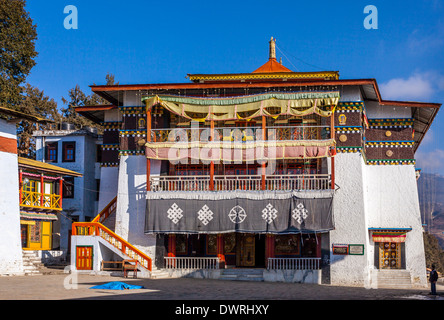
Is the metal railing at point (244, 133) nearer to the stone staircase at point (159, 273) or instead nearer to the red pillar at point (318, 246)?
the red pillar at point (318, 246)

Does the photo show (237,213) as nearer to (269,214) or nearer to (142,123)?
(269,214)

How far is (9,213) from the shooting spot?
2650 centimetres

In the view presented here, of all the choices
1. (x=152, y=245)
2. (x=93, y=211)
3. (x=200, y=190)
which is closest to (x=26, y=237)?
(x=93, y=211)

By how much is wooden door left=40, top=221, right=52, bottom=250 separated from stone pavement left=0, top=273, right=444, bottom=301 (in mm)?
10419

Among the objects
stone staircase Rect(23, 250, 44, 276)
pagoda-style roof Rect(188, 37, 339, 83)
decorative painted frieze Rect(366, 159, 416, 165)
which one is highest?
pagoda-style roof Rect(188, 37, 339, 83)

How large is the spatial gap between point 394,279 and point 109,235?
13065mm

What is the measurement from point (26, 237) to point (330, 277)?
17704mm

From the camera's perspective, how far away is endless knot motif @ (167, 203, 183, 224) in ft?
87.4

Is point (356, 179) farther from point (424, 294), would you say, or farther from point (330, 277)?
point (424, 294)

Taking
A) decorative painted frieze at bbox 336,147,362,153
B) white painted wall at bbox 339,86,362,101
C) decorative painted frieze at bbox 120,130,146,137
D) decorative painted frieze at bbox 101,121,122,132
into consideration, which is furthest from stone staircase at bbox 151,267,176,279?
white painted wall at bbox 339,86,362,101

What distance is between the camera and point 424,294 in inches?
850

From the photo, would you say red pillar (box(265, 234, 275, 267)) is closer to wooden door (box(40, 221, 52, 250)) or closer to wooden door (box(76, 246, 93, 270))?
wooden door (box(76, 246, 93, 270))

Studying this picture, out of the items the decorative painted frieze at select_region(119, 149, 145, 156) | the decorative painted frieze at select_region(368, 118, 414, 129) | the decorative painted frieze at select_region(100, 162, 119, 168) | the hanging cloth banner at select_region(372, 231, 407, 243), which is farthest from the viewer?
the decorative painted frieze at select_region(100, 162, 119, 168)

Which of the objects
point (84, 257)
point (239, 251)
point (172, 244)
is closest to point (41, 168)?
point (84, 257)
